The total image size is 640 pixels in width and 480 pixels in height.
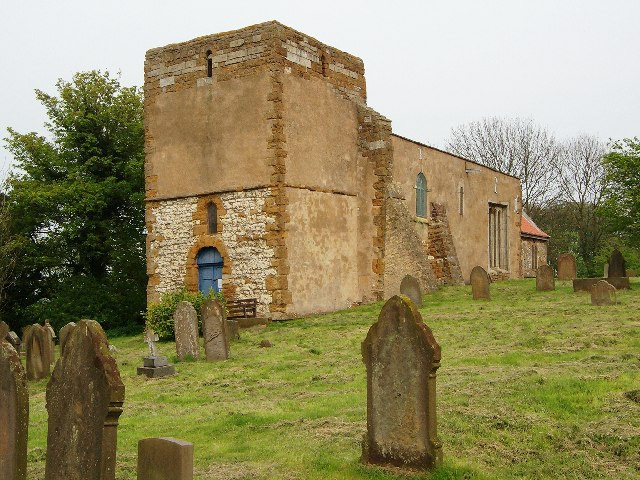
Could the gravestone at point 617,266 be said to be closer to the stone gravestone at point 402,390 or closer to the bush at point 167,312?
the bush at point 167,312

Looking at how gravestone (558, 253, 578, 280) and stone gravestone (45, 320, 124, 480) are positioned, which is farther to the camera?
gravestone (558, 253, 578, 280)

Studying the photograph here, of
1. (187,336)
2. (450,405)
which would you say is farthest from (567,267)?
(450,405)

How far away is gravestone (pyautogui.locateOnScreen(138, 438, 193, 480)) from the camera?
6.21 metres

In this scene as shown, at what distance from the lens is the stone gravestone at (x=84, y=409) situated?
6609 mm

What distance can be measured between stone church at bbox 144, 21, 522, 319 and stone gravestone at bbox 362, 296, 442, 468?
13997 mm

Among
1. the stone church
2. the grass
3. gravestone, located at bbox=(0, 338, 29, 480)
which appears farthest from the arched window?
gravestone, located at bbox=(0, 338, 29, 480)

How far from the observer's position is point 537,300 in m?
21.1

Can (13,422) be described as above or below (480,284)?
below

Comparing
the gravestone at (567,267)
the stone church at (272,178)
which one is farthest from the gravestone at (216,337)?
the gravestone at (567,267)

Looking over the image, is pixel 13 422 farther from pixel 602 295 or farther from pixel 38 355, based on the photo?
pixel 602 295

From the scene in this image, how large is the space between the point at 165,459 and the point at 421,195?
23.6 m

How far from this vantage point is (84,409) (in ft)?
22.1

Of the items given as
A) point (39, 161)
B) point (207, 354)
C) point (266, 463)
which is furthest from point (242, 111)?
point (266, 463)

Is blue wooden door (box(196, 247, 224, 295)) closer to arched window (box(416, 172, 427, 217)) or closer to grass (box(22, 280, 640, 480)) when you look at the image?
grass (box(22, 280, 640, 480))
